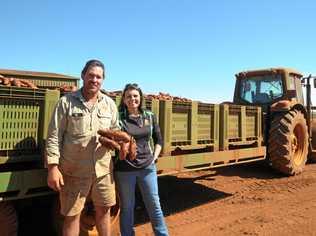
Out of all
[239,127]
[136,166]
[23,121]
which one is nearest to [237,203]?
[239,127]

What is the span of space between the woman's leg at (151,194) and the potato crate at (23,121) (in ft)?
3.26

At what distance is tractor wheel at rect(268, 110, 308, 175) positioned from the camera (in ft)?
28.5

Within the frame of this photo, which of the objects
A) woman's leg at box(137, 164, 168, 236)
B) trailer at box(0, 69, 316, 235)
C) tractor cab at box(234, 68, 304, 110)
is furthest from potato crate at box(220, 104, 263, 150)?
woman's leg at box(137, 164, 168, 236)

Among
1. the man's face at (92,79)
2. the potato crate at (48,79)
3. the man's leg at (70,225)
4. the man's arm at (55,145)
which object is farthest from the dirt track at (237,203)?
the potato crate at (48,79)

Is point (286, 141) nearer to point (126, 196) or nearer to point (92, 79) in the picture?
point (126, 196)

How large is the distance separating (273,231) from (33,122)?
328cm

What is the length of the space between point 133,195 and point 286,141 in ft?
16.9

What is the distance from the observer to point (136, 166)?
14.0 feet

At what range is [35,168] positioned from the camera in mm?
4262

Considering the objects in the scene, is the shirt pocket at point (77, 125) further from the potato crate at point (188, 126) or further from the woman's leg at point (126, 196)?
the potato crate at point (188, 126)

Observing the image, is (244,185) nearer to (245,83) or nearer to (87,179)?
(245,83)

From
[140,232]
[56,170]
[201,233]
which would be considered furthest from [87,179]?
[201,233]

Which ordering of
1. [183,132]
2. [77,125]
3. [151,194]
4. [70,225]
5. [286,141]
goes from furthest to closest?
[286,141] → [183,132] → [151,194] → [70,225] → [77,125]

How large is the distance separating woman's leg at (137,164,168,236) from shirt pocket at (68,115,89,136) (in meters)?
0.87
